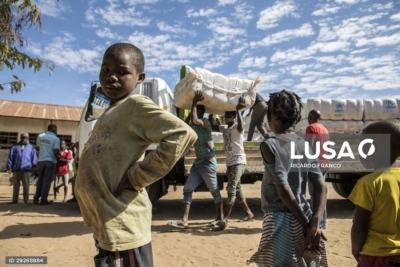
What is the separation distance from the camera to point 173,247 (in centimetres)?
377

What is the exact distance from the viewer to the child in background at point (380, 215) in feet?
4.92

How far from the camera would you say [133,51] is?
1488mm

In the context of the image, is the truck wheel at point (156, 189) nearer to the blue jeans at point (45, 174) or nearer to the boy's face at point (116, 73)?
the blue jeans at point (45, 174)

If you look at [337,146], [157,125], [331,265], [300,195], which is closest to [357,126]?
[337,146]

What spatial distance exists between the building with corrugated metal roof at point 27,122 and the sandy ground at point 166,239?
1161 centimetres

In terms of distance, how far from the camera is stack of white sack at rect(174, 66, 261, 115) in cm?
493

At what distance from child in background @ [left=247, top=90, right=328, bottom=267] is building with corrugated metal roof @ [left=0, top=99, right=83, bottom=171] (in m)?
16.8

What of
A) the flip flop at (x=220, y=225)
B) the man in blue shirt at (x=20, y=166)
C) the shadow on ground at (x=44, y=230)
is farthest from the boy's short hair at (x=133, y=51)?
the man in blue shirt at (x=20, y=166)

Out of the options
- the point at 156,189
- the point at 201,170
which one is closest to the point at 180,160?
the point at 156,189

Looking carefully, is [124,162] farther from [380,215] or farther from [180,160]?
[180,160]

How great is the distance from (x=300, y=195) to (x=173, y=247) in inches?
91.6

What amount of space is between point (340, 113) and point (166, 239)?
672 cm

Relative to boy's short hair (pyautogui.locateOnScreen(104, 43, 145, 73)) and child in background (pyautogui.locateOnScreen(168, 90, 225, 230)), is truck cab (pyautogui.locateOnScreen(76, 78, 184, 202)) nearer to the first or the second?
child in background (pyautogui.locateOnScreen(168, 90, 225, 230))

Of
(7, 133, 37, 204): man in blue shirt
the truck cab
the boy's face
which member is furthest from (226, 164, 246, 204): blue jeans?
(7, 133, 37, 204): man in blue shirt
